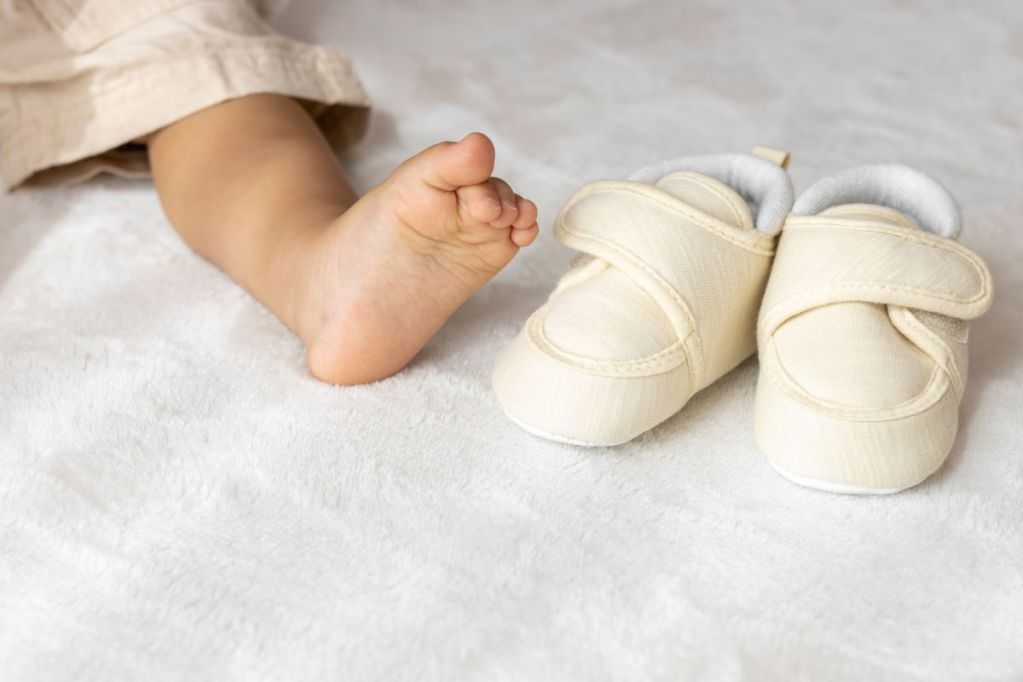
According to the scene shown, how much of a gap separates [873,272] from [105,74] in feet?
2.25

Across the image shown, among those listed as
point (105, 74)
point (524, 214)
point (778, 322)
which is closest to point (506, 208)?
point (524, 214)

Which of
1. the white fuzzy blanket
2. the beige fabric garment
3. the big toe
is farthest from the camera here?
the beige fabric garment

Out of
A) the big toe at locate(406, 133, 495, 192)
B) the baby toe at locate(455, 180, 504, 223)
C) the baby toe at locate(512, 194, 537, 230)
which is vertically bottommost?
the baby toe at locate(512, 194, 537, 230)

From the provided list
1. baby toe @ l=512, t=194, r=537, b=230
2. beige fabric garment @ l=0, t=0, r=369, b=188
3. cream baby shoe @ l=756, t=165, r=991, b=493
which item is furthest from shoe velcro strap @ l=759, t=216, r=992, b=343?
beige fabric garment @ l=0, t=0, r=369, b=188

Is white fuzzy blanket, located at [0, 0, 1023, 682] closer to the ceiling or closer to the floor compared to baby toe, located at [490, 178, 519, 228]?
closer to the floor

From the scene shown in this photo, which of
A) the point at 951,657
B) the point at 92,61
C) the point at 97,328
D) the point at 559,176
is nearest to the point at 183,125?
the point at 92,61

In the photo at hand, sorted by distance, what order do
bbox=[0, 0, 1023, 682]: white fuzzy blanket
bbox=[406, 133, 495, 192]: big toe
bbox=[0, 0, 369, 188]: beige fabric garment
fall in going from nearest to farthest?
1. bbox=[0, 0, 1023, 682]: white fuzzy blanket
2. bbox=[406, 133, 495, 192]: big toe
3. bbox=[0, 0, 369, 188]: beige fabric garment

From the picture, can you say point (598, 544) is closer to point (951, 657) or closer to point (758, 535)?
point (758, 535)

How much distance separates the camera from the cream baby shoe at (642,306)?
2.36 ft

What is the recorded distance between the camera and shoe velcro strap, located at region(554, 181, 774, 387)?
2.45 feet

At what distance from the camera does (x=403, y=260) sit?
762 millimetres

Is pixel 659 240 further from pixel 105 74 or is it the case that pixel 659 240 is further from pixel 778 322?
pixel 105 74

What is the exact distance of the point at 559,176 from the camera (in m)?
1.10

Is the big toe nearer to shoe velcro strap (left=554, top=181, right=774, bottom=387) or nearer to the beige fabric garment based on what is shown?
shoe velcro strap (left=554, top=181, right=774, bottom=387)
